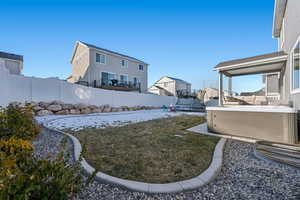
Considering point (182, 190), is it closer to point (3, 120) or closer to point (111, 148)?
point (111, 148)

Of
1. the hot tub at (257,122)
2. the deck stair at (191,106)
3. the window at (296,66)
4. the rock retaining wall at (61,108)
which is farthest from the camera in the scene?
Result: the deck stair at (191,106)

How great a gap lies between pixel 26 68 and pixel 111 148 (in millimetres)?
21515

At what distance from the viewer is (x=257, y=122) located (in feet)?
13.9

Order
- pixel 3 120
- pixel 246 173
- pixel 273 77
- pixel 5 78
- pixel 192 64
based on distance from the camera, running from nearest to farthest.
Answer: pixel 246 173, pixel 3 120, pixel 5 78, pixel 273 77, pixel 192 64

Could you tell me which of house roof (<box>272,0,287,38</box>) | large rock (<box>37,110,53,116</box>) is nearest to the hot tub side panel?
house roof (<box>272,0,287,38</box>)

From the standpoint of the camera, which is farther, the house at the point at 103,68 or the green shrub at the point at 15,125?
the house at the point at 103,68

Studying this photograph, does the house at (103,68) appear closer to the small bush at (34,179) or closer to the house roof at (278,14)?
the house roof at (278,14)

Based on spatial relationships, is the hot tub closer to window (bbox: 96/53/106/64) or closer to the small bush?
the small bush

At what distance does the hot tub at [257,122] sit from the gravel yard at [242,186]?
60.7 inches

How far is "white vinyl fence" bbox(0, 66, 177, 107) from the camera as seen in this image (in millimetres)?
6765

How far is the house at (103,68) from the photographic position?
1833 cm

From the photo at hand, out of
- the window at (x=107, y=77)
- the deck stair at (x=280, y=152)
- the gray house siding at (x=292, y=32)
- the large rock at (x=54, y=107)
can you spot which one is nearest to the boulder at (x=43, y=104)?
the large rock at (x=54, y=107)

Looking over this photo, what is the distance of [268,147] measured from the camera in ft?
11.6

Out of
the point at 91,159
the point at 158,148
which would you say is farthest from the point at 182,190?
the point at 91,159
